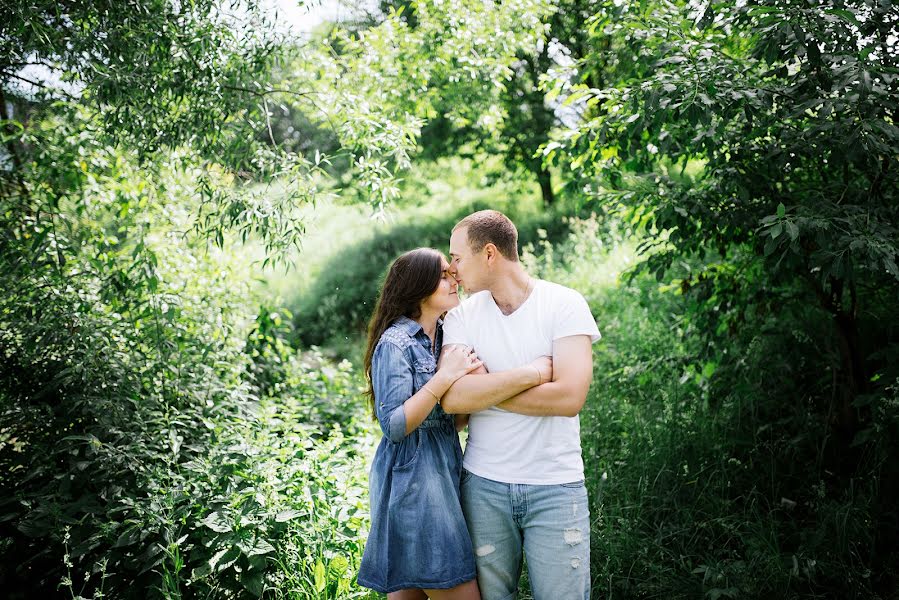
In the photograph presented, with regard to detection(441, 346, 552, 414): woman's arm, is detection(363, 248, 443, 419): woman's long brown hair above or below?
above

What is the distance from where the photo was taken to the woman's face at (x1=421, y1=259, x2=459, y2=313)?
2.55 meters

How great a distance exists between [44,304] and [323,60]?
3.10 meters

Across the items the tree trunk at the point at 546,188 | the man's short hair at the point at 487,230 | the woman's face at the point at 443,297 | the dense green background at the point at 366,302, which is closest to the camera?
the man's short hair at the point at 487,230

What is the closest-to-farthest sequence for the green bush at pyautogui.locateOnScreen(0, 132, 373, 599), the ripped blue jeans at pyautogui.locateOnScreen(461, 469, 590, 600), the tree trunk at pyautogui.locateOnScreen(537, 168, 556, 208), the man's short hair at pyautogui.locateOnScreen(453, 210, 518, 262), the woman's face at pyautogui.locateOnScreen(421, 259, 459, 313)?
the ripped blue jeans at pyautogui.locateOnScreen(461, 469, 590, 600) < the man's short hair at pyautogui.locateOnScreen(453, 210, 518, 262) < the woman's face at pyautogui.locateOnScreen(421, 259, 459, 313) < the green bush at pyautogui.locateOnScreen(0, 132, 373, 599) < the tree trunk at pyautogui.locateOnScreen(537, 168, 556, 208)

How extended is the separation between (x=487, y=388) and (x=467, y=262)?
0.49 m

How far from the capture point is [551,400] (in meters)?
2.23

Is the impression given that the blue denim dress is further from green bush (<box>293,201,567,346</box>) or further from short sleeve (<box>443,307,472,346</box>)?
green bush (<box>293,201,567,346</box>)

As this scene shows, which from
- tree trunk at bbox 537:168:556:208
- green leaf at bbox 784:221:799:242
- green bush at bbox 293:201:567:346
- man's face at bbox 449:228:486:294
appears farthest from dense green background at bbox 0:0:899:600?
tree trunk at bbox 537:168:556:208

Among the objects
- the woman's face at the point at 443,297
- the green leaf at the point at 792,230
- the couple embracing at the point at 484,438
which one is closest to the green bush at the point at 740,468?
the green leaf at the point at 792,230

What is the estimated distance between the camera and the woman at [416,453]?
7.45 feet

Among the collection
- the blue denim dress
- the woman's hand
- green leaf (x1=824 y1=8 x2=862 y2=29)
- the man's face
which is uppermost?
green leaf (x1=824 y1=8 x2=862 y2=29)

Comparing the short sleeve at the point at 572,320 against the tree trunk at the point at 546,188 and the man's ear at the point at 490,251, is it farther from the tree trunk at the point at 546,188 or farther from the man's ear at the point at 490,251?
the tree trunk at the point at 546,188

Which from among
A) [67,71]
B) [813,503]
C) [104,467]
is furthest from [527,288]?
[67,71]

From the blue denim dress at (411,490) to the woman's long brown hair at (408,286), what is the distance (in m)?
0.06
